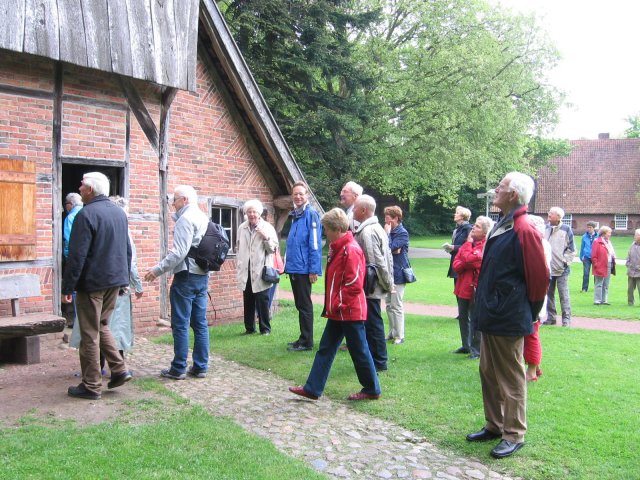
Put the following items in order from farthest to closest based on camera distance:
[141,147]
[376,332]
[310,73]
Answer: [310,73] < [141,147] < [376,332]

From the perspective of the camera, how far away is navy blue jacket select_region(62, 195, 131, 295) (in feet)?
17.5

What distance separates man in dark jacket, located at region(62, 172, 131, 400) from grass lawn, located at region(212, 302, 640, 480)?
7.04ft

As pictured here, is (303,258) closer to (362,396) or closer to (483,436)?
(362,396)

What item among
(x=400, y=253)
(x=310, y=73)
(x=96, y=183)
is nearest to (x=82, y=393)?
(x=96, y=183)

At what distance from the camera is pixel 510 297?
14.5 feet

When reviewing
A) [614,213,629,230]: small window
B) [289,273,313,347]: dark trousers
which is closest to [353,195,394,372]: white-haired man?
[289,273,313,347]: dark trousers

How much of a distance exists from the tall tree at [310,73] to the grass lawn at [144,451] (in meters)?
14.0

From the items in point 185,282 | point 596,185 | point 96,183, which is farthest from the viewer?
point 596,185

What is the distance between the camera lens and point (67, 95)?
7.99m

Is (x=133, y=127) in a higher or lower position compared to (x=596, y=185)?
lower

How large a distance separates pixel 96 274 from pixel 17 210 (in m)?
2.70

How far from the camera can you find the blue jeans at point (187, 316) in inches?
249

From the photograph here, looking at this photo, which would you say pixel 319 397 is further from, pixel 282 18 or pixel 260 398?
pixel 282 18

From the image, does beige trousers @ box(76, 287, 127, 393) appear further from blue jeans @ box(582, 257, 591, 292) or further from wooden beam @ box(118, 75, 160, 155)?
blue jeans @ box(582, 257, 591, 292)
